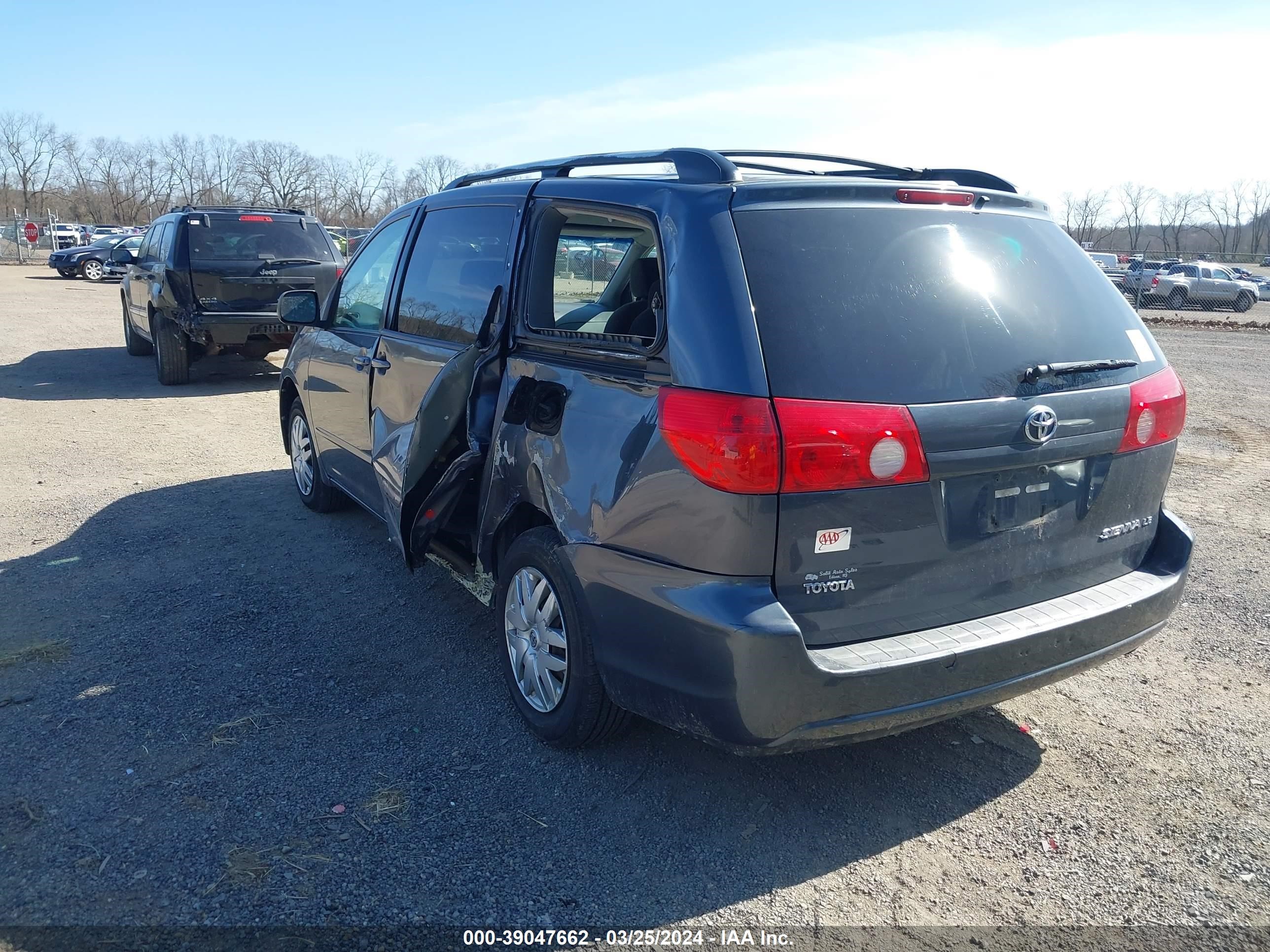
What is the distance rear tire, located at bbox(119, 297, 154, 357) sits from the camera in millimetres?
13508

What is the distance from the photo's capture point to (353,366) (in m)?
5.04

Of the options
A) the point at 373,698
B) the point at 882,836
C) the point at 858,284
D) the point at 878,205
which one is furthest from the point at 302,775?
the point at 878,205

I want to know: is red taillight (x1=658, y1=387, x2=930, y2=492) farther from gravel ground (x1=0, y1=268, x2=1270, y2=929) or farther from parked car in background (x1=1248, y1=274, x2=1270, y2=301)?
parked car in background (x1=1248, y1=274, x2=1270, y2=301)

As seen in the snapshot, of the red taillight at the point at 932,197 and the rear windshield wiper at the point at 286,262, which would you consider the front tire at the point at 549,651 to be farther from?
the rear windshield wiper at the point at 286,262

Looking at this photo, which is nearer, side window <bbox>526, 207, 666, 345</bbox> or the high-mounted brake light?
the high-mounted brake light

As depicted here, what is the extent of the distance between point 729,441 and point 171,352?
Result: 1034 cm

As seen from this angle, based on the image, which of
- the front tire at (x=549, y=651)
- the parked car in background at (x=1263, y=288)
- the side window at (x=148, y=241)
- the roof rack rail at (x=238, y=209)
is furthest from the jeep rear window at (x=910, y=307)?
the parked car in background at (x=1263, y=288)

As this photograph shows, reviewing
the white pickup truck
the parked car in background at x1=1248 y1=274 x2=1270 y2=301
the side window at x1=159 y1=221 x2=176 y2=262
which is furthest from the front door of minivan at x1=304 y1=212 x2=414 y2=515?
the parked car in background at x1=1248 y1=274 x2=1270 y2=301

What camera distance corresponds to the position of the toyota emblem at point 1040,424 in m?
2.80

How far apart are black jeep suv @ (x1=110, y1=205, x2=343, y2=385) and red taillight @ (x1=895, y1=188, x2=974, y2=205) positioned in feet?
28.8

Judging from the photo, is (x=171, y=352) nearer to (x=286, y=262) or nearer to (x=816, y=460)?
(x=286, y=262)

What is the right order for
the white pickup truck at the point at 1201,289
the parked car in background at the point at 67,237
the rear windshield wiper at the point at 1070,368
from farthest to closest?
the parked car in background at the point at 67,237 < the white pickup truck at the point at 1201,289 < the rear windshield wiper at the point at 1070,368

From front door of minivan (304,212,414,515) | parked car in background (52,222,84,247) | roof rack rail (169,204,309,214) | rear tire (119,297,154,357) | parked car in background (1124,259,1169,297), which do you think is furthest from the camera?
parked car in background (52,222,84,247)

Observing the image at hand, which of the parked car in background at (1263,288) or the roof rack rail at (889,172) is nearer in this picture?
the roof rack rail at (889,172)
